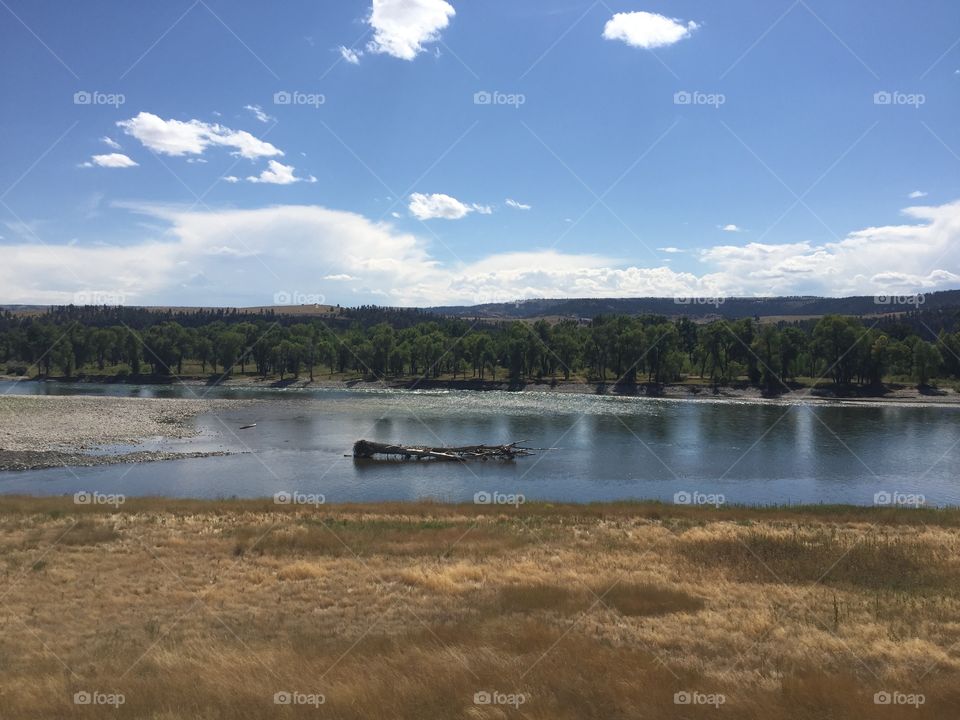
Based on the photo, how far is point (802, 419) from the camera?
3255 inches

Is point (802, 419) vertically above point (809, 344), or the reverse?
point (809, 344)

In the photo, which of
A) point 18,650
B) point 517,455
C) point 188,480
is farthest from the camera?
point 517,455

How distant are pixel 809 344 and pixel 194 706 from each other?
429ft

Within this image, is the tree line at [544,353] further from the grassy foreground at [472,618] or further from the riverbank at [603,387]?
the grassy foreground at [472,618]

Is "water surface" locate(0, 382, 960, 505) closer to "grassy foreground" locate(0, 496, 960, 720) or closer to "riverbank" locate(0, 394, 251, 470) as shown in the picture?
"riverbank" locate(0, 394, 251, 470)

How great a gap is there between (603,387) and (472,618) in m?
108

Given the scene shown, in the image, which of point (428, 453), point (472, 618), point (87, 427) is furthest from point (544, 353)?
point (472, 618)

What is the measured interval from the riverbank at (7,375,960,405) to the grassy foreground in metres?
84.9

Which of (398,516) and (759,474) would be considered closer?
(398,516)

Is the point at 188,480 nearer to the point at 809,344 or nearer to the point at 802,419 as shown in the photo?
the point at 802,419

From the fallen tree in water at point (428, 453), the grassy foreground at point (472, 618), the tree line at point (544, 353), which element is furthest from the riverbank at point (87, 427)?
the tree line at point (544, 353)

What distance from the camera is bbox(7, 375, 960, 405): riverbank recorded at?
107 meters

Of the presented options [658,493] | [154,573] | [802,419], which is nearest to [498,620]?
[154,573]

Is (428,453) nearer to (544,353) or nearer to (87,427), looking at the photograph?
(87,427)
